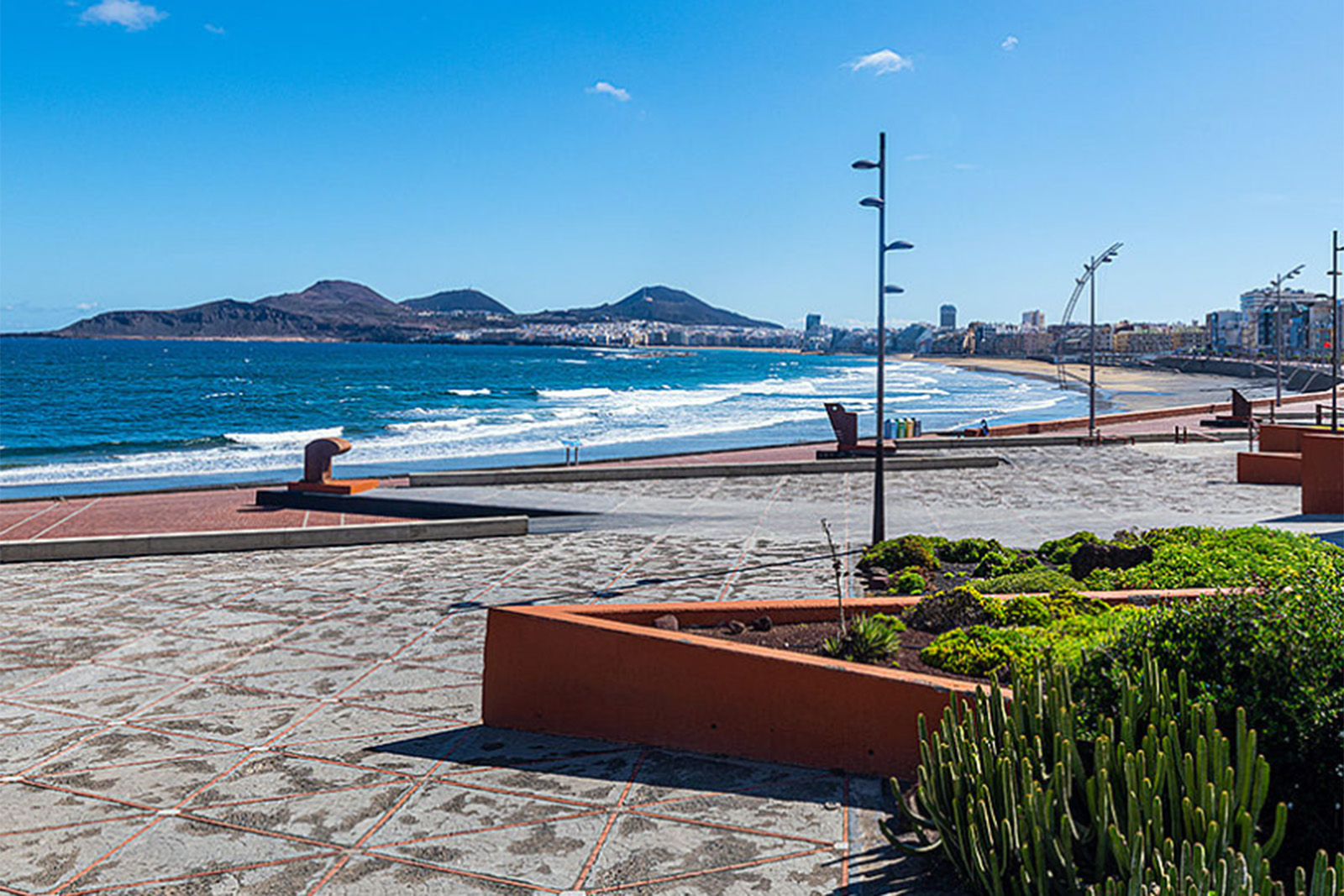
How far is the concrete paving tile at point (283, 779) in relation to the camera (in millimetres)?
6926

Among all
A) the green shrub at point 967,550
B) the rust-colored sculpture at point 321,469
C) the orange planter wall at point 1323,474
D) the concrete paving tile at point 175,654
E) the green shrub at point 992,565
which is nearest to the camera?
the concrete paving tile at point 175,654

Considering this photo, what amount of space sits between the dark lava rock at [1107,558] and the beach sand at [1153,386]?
183ft

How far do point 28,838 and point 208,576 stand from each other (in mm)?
9185

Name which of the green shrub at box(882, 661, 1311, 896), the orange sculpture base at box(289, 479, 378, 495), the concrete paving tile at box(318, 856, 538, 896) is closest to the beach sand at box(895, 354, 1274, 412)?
the orange sculpture base at box(289, 479, 378, 495)

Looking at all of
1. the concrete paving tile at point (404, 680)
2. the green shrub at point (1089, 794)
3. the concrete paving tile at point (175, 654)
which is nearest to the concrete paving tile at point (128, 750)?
the concrete paving tile at point (404, 680)

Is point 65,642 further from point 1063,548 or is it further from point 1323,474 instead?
point 1323,474

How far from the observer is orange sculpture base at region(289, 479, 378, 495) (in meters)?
22.7

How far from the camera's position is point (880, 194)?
16750mm

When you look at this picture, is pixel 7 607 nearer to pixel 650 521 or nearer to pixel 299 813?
pixel 299 813

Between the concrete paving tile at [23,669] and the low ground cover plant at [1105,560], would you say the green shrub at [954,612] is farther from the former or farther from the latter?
the concrete paving tile at [23,669]

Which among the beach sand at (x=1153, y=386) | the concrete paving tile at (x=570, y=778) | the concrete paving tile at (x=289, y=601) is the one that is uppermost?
the beach sand at (x=1153, y=386)

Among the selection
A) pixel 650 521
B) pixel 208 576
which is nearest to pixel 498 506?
pixel 650 521

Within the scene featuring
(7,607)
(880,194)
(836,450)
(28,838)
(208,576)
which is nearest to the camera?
(28,838)

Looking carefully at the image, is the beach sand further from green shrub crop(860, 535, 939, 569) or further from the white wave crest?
green shrub crop(860, 535, 939, 569)
